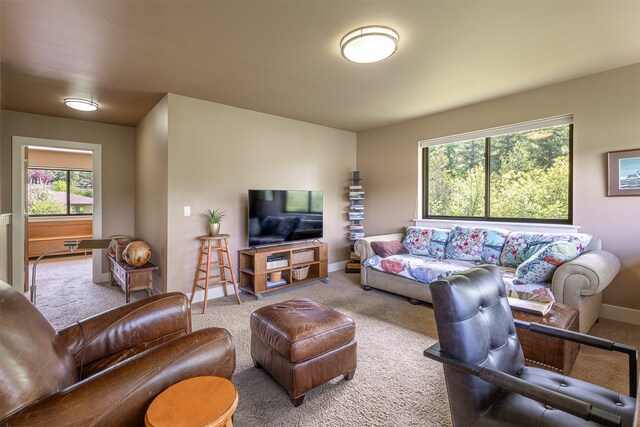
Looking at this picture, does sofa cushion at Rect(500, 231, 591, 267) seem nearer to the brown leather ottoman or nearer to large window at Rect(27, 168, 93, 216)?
the brown leather ottoman

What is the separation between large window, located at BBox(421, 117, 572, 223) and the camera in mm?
3451

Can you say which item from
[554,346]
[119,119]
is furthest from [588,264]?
[119,119]

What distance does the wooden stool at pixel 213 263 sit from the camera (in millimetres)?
3423

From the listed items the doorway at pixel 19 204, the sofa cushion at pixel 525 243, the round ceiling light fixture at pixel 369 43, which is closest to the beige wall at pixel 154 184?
the doorway at pixel 19 204

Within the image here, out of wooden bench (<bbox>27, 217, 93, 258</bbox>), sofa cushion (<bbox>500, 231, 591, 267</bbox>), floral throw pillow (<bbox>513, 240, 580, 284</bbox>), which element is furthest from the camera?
wooden bench (<bbox>27, 217, 93, 258</bbox>)

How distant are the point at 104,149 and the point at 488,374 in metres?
5.70

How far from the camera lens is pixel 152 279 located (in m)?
3.81

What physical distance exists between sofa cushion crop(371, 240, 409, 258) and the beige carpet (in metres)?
0.58

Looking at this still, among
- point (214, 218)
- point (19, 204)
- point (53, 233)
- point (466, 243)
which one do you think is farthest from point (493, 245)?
point (53, 233)

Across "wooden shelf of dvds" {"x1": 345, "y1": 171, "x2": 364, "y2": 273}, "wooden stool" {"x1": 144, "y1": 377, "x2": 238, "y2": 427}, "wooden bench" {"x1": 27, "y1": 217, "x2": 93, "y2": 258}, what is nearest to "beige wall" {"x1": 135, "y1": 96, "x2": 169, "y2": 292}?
"wooden stool" {"x1": 144, "y1": 377, "x2": 238, "y2": 427}

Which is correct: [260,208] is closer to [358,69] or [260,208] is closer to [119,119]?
[358,69]

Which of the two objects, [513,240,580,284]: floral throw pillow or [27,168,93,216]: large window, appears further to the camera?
[27,168,93,216]: large window

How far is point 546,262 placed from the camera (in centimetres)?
264

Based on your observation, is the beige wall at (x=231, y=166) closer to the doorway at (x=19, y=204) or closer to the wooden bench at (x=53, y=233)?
the doorway at (x=19, y=204)
